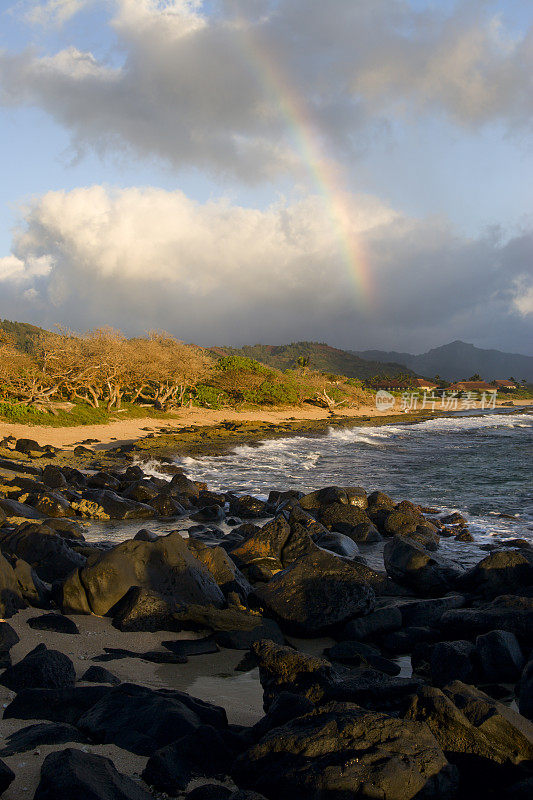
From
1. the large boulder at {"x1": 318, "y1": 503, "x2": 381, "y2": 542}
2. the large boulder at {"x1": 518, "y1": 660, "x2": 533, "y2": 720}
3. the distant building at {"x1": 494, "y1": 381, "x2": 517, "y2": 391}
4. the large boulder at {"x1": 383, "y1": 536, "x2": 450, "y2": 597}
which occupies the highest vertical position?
the distant building at {"x1": 494, "y1": 381, "x2": 517, "y2": 391}

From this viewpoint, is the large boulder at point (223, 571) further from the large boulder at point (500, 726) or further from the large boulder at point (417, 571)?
the large boulder at point (500, 726)

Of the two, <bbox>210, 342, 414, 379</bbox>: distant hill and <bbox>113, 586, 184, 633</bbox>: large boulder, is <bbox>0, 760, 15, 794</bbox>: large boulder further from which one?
<bbox>210, 342, 414, 379</bbox>: distant hill

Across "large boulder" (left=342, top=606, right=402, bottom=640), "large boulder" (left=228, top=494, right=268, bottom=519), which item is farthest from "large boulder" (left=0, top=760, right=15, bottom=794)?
"large boulder" (left=228, top=494, right=268, bottom=519)

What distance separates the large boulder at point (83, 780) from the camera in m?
3.12

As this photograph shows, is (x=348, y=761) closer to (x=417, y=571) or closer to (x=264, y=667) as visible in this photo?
(x=264, y=667)

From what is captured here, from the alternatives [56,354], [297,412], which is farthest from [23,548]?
[297,412]

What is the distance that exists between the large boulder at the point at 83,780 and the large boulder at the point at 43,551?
19.8 ft

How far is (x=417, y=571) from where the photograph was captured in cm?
1010

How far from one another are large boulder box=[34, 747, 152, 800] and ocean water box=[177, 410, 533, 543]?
13487 millimetres

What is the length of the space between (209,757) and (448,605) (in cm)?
540

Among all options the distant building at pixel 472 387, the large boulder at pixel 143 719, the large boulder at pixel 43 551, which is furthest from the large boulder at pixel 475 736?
the distant building at pixel 472 387

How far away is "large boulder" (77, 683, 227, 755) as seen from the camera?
4.07 meters

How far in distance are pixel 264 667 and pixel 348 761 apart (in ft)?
6.86

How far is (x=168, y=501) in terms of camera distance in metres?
16.8
